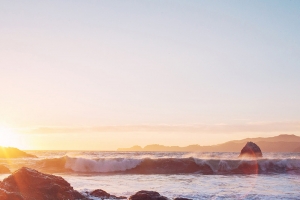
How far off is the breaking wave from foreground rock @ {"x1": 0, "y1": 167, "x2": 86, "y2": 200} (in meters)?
20.9

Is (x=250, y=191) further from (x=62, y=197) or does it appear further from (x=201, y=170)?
(x=201, y=170)

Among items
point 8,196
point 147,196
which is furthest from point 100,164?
point 8,196

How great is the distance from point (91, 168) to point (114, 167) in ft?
8.73

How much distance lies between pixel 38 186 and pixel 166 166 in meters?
24.0

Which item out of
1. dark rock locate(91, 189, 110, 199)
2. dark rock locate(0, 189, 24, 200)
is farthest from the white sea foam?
dark rock locate(0, 189, 24, 200)

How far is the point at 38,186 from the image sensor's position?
13.8 m

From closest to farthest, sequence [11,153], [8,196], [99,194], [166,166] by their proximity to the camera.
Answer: [8,196], [99,194], [166,166], [11,153]

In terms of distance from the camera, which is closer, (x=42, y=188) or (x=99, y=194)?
(x=42, y=188)

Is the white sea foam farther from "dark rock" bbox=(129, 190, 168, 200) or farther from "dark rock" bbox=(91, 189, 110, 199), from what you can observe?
"dark rock" bbox=(129, 190, 168, 200)

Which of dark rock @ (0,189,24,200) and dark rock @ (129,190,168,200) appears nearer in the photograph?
dark rock @ (0,189,24,200)

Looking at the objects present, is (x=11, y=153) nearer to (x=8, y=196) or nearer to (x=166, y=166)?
(x=166, y=166)

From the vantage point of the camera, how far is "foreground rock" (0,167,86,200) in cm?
1341

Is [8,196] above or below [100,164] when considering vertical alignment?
above

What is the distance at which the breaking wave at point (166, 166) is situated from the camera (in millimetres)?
35469
